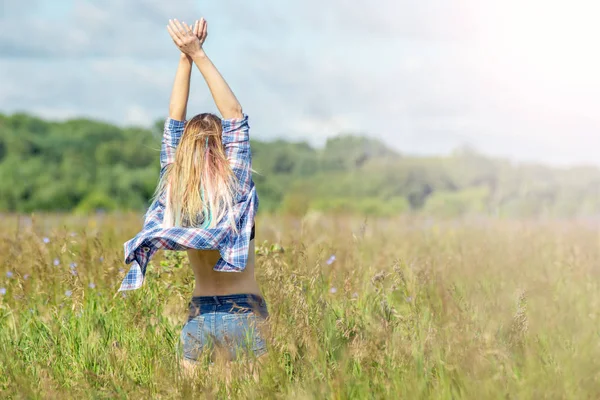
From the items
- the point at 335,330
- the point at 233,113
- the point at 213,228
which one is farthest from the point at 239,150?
the point at 335,330

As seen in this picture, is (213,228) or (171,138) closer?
(213,228)

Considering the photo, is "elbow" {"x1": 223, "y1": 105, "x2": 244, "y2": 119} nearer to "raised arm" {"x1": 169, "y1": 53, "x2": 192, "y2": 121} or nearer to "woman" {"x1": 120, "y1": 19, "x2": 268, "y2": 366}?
"woman" {"x1": 120, "y1": 19, "x2": 268, "y2": 366}

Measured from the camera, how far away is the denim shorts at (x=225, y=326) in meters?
2.97

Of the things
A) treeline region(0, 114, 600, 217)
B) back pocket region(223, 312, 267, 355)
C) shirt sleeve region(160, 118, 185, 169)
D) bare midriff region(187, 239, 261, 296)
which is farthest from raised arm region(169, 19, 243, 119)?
treeline region(0, 114, 600, 217)

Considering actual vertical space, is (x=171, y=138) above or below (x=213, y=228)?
above

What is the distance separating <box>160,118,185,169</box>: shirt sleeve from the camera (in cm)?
338

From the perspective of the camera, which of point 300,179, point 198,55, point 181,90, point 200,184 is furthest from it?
point 300,179

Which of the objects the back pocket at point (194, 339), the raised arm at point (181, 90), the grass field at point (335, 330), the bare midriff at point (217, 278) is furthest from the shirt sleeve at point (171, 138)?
the back pocket at point (194, 339)

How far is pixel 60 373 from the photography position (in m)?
3.31

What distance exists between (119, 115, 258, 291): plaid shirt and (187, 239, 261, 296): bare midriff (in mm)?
141

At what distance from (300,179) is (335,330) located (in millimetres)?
14295

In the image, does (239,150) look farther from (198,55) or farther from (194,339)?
(194,339)

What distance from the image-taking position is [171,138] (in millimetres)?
3383

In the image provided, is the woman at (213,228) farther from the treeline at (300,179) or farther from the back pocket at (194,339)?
the treeline at (300,179)
